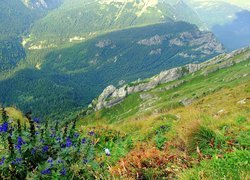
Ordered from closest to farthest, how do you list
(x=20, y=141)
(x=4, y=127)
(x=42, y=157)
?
1. (x=20, y=141)
2. (x=42, y=157)
3. (x=4, y=127)

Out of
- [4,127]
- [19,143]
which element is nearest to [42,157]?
[19,143]

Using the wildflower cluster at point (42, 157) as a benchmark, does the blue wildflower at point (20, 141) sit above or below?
→ above

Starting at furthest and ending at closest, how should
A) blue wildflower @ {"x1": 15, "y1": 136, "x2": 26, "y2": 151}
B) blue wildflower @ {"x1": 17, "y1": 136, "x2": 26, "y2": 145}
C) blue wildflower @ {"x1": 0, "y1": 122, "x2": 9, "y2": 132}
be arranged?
1. blue wildflower @ {"x1": 0, "y1": 122, "x2": 9, "y2": 132}
2. blue wildflower @ {"x1": 17, "y1": 136, "x2": 26, "y2": 145}
3. blue wildflower @ {"x1": 15, "y1": 136, "x2": 26, "y2": 151}

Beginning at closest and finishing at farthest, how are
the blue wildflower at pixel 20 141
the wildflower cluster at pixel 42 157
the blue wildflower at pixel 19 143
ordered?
1. the wildflower cluster at pixel 42 157
2. the blue wildflower at pixel 19 143
3. the blue wildflower at pixel 20 141

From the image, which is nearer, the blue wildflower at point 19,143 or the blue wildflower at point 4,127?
the blue wildflower at point 19,143

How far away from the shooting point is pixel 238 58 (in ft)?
521

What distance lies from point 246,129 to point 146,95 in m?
179

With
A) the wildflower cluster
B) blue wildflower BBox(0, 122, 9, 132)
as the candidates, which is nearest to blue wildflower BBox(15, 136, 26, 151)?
the wildflower cluster

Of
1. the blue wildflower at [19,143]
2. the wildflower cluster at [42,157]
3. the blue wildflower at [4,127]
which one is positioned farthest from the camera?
the blue wildflower at [4,127]

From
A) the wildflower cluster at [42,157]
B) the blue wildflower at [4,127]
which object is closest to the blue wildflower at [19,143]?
the wildflower cluster at [42,157]

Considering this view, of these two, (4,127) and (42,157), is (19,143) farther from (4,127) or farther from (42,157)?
(4,127)

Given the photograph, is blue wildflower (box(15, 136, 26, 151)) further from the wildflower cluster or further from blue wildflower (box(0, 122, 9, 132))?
blue wildflower (box(0, 122, 9, 132))

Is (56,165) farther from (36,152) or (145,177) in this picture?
(145,177)

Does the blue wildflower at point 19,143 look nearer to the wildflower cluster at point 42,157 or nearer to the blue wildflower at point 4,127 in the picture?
the wildflower cluster at point 42,157
